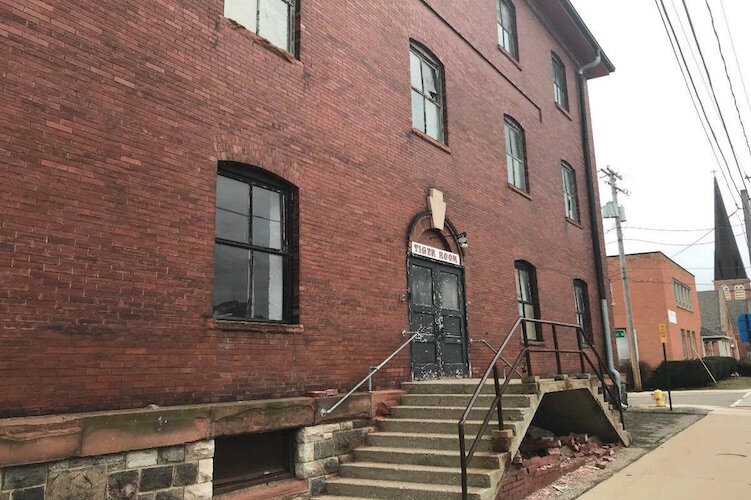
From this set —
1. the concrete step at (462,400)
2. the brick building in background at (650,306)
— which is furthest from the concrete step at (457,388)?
the brick building in background at (650,306)

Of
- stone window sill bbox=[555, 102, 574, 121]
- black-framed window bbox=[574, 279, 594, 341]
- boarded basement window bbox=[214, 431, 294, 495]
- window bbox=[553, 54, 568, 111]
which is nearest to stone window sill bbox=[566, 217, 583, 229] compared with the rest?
black-framed window bbox=[574, 279, 594, 341]

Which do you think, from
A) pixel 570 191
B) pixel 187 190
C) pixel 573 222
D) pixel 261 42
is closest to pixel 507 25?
pixel 570 191

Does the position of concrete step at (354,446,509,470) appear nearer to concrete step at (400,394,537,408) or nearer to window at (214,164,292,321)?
concrete step at (400,394,537,408)

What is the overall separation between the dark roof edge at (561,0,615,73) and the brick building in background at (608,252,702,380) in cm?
1894

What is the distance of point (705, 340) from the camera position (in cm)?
5003

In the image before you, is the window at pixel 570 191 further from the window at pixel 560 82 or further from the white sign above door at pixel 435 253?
the white sign above door at pixel 435 253

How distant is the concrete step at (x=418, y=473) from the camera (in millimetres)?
5938

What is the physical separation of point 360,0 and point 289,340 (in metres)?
5.49

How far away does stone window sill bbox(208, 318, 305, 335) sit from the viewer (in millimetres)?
6113

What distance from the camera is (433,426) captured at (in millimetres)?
7141

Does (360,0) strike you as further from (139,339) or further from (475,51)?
(139,339)

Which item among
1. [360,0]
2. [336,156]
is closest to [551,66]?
[360,0]

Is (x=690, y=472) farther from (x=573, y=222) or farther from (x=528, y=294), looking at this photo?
(x=573, y=222)

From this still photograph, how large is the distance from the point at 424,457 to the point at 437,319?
11.0 ft
